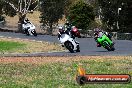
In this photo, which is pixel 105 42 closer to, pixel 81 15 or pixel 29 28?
pixel 29 28

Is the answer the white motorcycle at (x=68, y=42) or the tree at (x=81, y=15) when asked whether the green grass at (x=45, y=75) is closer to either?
the white motorcycle at (x=68, y=42)

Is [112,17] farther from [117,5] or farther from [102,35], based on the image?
[102,35]

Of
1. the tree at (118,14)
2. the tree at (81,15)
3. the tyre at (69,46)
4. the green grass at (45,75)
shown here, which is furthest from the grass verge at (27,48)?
the tree at (118,14)

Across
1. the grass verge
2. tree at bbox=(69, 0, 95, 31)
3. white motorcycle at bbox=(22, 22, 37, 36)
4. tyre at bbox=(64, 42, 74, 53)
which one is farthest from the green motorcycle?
tree at bbox=(69, 0, 95, 31)

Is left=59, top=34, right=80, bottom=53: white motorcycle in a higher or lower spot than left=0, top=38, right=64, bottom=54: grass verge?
higher

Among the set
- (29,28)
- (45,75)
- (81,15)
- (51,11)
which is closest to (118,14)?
(81,15)

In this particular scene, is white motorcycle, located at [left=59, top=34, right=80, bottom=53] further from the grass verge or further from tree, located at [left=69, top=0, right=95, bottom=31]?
tree, located at [left=69, top=0, right=95, bottom=31]

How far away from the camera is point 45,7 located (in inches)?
2613

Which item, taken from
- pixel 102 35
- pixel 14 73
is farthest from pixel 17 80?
pixel 102 35

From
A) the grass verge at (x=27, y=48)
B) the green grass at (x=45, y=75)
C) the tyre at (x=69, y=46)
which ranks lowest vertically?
the grass verge at (x=27, y=48)

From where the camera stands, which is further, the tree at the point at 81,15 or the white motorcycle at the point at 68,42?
the tree at the point at 81,15

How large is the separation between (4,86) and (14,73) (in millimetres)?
3490

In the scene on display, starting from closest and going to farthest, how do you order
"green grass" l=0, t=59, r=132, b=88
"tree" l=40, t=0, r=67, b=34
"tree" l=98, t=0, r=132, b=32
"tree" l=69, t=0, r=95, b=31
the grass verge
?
"green grass" l=0, t=59, r=132, b=88, the grass verge, "tree" l=69, t=0, r=95, b=31, "tree" l=98, t=0, r=132, b=32, "tree" l=40, t=0, r=67, b=34

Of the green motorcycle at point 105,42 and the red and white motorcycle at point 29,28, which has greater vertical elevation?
the green motorcycle at point 105,42
